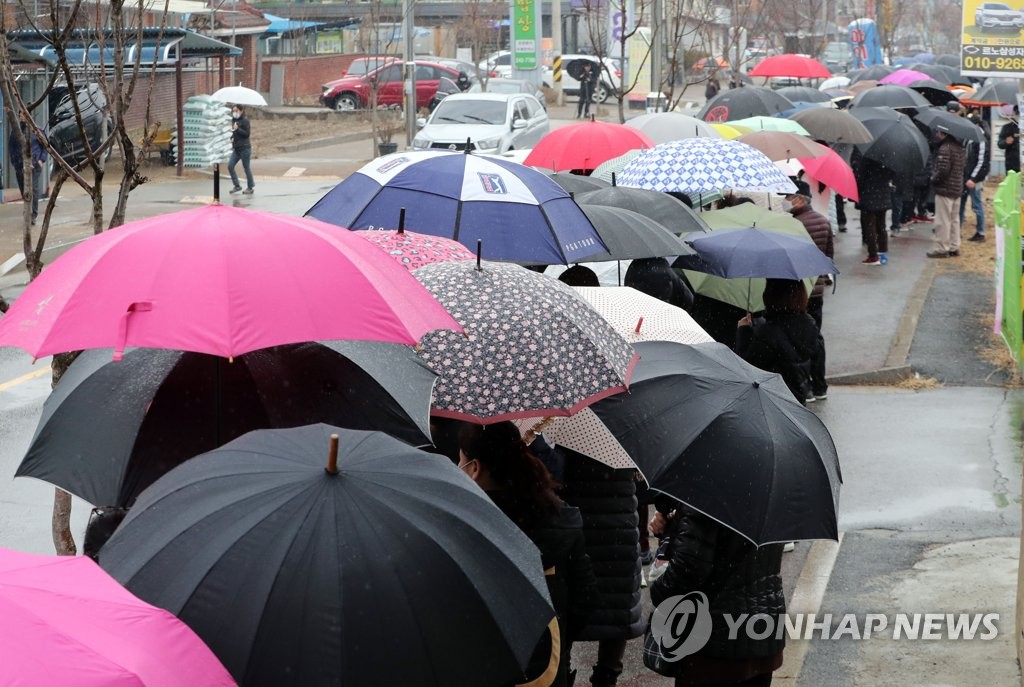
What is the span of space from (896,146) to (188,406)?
561 inches

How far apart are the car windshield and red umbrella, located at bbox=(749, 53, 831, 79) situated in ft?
17.0

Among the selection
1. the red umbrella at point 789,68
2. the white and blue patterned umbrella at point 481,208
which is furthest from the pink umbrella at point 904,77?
the white and blue patterned umbrella at point 481,208

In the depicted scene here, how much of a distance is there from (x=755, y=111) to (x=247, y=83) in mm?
30600

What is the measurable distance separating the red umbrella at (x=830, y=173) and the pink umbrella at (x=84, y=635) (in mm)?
11274

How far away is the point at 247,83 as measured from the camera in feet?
156

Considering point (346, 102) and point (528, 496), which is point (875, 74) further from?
point (528, 496)

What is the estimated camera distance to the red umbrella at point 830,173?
1324 cm

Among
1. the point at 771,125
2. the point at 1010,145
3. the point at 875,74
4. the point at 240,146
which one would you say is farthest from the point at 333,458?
the point at 875,74

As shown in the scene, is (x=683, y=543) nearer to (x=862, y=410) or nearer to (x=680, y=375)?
(x=680, y=375)

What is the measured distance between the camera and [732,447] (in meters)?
4.74

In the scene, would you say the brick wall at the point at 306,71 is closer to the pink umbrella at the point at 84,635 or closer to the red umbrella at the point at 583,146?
the red umbrella at the point at 583,146

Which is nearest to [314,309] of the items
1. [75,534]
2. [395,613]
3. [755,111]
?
[395,613]

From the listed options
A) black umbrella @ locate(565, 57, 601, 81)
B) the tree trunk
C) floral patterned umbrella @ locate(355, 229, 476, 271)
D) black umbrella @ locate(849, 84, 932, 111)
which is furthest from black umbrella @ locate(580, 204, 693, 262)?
black umbrella @ locate(565, 57, 601, 81)

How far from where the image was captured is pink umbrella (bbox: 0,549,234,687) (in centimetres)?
233
